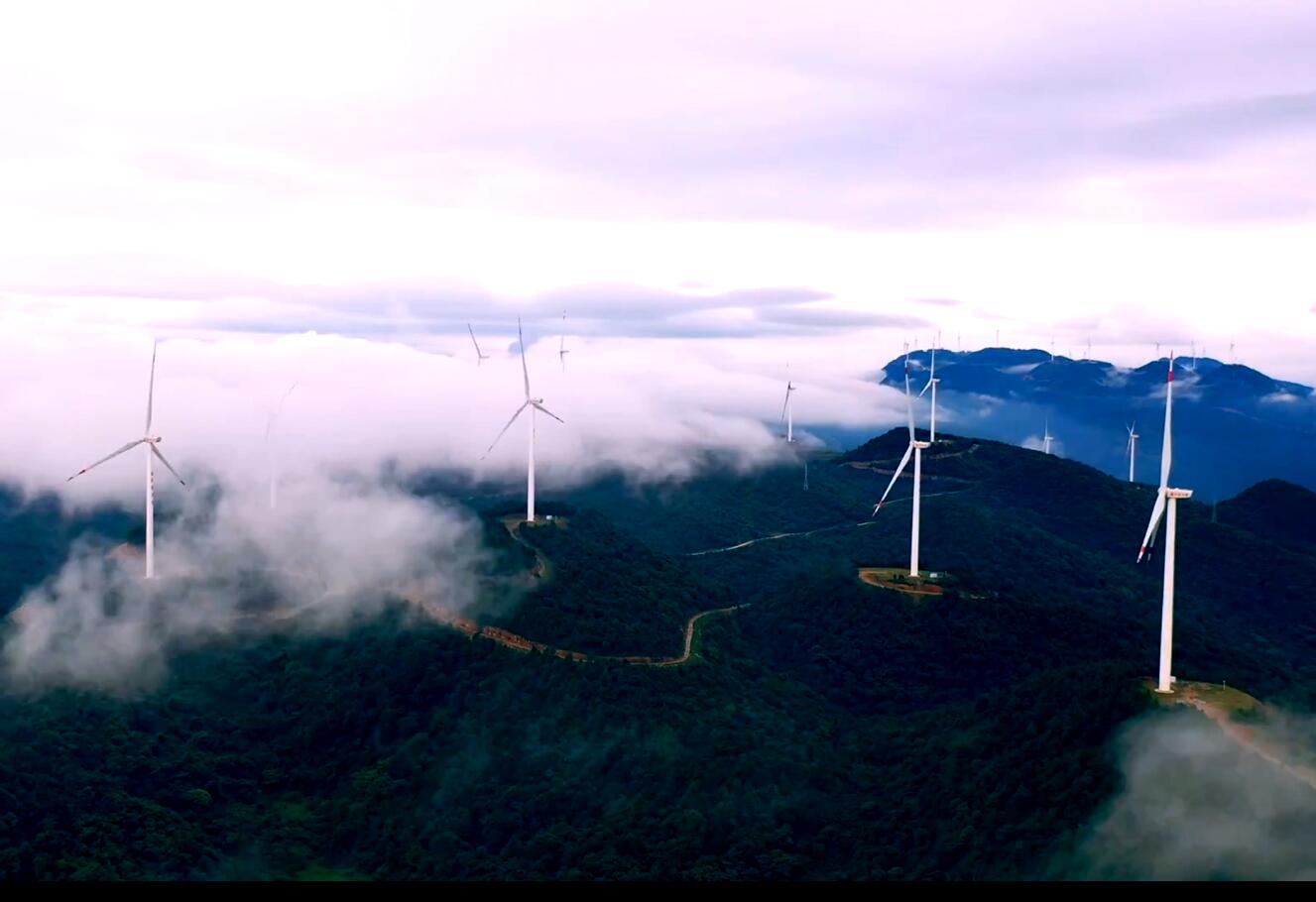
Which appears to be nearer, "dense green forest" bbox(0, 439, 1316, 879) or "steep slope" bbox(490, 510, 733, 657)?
"dense green forest" bbox(0, 439, 1316, 879)

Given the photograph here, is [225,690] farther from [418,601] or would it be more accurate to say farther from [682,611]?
[682,611]

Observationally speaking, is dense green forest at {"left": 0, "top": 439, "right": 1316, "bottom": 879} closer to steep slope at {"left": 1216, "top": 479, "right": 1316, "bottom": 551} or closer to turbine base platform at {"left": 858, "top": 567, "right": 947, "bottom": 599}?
turbine base platform at {"left": 858, "top": 567, "right": 947, "bottom": 599}

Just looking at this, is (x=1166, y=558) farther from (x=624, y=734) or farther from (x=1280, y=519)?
(x=1280, y=519)

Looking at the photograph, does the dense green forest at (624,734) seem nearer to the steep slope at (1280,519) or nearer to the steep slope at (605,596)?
the steep slope at (605,596)

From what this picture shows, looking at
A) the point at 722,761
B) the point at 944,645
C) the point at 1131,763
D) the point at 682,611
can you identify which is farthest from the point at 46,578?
the point at 1131,763

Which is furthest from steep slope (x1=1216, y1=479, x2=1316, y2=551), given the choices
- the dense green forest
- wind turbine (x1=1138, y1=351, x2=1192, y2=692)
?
wind turbine (x1=1138, y1=351, x2=1192, y2=692)

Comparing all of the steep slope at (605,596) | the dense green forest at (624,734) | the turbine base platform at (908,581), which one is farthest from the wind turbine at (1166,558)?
the steep slope at (605,596)

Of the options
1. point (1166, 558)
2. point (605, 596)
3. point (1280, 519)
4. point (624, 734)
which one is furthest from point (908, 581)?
point (1280, 519)

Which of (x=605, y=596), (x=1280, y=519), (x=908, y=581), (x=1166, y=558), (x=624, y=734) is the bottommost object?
(x=624, y=734)
